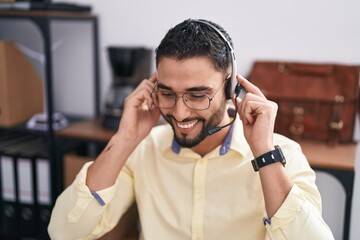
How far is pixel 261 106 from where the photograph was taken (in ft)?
3.59

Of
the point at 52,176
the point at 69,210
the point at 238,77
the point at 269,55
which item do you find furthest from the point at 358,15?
the point at 52,176

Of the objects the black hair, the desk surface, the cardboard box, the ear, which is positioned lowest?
the desk surface

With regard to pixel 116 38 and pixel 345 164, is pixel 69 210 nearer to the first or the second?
pixel 345 164

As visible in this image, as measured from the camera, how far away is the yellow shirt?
1199 mm

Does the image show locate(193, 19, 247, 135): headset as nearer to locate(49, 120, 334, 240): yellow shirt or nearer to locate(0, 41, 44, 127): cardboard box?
locate(49, 120, 334, 240): yellow shirt

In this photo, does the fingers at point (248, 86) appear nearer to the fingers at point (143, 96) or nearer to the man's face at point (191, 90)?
the man's face at point (191, 90)

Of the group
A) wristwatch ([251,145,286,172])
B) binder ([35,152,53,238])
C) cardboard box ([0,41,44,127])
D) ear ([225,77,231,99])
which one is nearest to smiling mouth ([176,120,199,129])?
ear ([225,77,231,99])

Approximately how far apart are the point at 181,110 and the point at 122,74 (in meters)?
0.94

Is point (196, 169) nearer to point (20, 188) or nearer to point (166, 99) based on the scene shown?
point (166, 99)

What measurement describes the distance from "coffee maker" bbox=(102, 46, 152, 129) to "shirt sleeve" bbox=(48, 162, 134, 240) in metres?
0.66

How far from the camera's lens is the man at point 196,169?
1.07 metres

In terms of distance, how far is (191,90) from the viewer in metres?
1.10

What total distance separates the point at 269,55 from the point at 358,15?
414mm

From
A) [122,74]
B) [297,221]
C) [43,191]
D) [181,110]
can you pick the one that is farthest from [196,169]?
[43,191]
